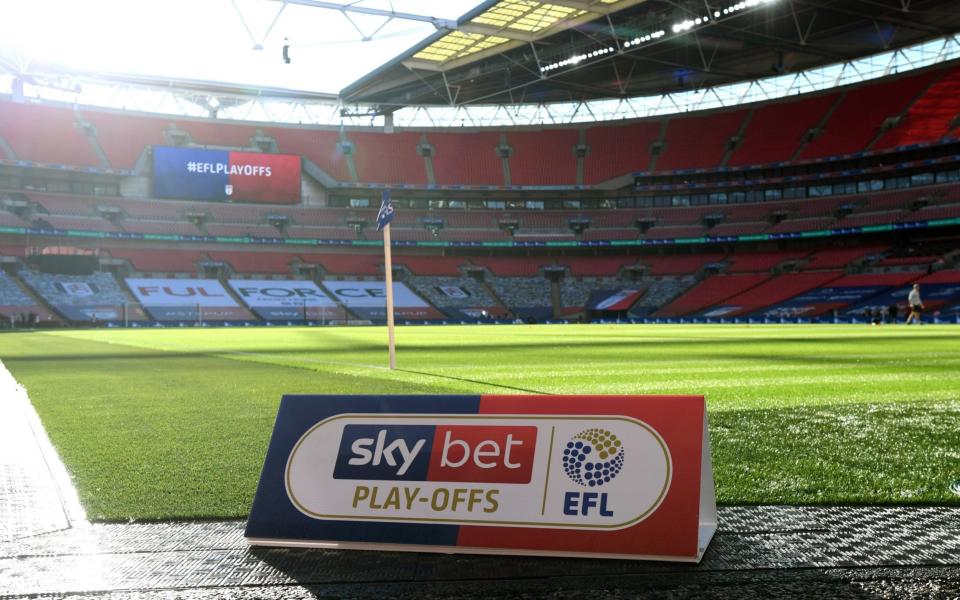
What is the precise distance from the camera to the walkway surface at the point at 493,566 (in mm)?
2969

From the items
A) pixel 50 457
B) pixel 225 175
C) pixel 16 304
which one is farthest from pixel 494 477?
pixel 225 175

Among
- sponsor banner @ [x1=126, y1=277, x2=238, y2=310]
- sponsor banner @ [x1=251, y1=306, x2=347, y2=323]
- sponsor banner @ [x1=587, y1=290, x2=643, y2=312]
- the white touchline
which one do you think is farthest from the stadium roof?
the white touchline

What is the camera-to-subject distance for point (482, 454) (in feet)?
11.8

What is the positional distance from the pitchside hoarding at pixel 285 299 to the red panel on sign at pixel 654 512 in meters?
53.1

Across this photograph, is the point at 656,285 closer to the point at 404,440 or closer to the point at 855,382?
the point at 855,382

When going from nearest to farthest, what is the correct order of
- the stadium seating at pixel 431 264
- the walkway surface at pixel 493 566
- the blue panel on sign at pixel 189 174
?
1. the walkway surface at pixel 493 566
2. the blue panel on sign at pixel 189 174
3. the stadium seating at pixel 431 264

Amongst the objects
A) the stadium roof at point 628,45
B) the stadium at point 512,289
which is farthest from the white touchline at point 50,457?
the stadium roof at point 628,45

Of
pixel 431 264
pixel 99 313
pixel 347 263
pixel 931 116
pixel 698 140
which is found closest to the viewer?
pixel 99 313

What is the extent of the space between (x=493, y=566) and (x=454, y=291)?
61543 mm

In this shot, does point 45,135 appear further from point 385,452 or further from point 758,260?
point 385,452

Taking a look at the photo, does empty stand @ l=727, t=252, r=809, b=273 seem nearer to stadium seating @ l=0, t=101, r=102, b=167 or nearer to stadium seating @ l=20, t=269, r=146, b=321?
stadium seating @ l=20, t=269, r=146, b=321

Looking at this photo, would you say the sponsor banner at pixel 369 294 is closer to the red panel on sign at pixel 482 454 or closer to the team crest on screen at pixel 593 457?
the red panel on sign at pixel 482 454

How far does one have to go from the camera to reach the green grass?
15.1 ft

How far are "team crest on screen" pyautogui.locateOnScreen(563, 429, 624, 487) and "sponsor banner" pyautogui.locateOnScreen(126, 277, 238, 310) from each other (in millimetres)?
54341
